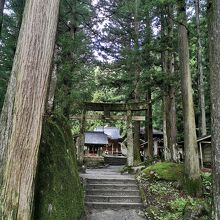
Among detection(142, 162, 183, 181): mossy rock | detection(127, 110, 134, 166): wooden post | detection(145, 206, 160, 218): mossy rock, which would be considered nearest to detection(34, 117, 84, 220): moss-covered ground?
detection(145, 206, 160, 218): mossy rock

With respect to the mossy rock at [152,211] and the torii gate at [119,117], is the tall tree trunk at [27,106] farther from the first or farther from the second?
the torii gate at [119,117]

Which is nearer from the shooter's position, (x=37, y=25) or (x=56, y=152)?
(x=37, y=25)

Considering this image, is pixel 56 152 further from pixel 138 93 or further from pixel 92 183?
pixel 138 93

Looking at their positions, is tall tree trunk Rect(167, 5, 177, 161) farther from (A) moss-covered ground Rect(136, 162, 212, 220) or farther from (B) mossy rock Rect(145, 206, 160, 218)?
(B) mossy rock Rect(145, 206, 160, 218)

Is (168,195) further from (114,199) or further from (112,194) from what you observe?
(112,194)

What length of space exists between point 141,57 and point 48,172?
10483 millimetres

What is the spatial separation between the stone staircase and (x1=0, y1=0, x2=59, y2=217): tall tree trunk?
497 centimetres

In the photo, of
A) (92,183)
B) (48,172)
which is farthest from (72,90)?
(48,172)

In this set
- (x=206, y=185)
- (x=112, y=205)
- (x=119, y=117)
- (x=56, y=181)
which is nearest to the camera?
(x=56, y=181)

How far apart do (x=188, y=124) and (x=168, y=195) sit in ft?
8.14

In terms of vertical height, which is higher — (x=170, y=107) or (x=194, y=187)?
(x=170, y=107)

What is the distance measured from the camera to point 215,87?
18.3 feet

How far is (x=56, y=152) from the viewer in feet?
17.8

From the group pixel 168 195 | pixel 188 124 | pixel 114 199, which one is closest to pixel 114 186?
pixel 114 199
